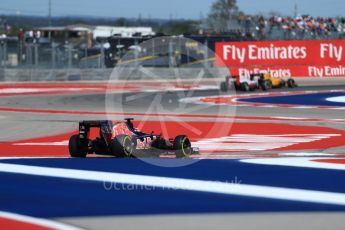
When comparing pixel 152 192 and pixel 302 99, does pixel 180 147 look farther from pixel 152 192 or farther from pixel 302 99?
pixel 302 99

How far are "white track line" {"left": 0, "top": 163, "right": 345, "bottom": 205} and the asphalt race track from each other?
1cm

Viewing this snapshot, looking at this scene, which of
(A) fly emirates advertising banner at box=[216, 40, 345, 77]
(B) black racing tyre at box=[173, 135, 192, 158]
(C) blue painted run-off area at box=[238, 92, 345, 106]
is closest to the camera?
(B) black racing tyre at box=[173, 135, 192, 158]

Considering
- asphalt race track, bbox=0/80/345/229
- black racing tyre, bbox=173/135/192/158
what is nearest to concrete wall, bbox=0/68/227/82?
asphalt race track, bbox=0/80/345/229

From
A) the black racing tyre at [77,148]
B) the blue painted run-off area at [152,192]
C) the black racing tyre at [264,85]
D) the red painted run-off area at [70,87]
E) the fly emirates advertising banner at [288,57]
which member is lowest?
the red painted run-off area at [70,87]

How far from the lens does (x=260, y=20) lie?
5162cm

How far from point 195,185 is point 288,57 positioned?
3345 centimetres

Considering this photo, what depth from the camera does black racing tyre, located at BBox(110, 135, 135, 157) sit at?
33.9ft

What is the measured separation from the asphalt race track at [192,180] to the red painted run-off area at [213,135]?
0.06 feet

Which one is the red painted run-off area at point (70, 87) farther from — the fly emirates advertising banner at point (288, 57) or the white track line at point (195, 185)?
the white track line at point (195, 185)

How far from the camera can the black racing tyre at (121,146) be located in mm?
10341

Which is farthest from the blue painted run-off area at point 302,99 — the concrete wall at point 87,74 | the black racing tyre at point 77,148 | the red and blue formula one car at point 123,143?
the black racing tyre at point 77,148

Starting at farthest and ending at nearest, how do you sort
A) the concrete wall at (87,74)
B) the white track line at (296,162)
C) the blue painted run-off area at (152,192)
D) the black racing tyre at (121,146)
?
the concrete wall at (87,74) < the black racing tyre at (121,146) < the white track line at (296,162) < the blue painted run-off area at (152,192)

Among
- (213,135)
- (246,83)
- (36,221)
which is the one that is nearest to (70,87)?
(246,83)

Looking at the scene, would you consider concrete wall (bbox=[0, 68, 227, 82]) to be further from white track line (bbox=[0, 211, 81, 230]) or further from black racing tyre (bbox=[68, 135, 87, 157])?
white track line (bbox=[0, 211, 81, 230])
